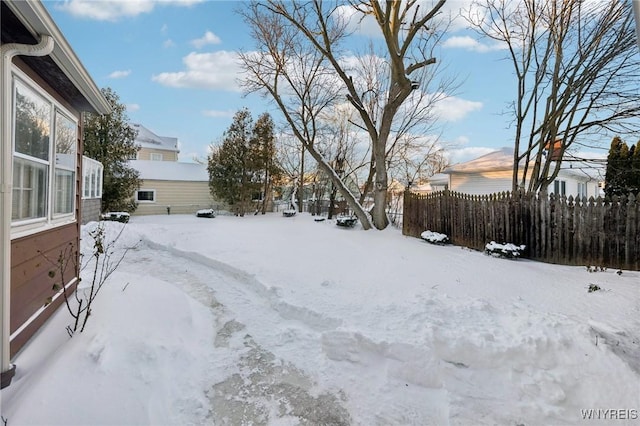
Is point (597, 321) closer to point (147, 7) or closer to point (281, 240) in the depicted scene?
point (281, 240)

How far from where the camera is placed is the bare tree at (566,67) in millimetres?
8375

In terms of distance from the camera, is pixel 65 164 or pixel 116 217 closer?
pixel 65 164

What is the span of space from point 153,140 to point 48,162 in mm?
27642

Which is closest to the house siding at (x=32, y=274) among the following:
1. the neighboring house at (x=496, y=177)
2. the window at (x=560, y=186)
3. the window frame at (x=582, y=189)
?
the neighboring house at (x=496, y=177)

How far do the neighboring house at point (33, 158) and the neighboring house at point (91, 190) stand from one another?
9483 mm

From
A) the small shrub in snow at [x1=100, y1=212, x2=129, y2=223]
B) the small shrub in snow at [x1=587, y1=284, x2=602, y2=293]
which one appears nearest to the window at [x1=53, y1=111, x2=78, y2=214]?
the small shrub in snow at [x1=587, y1=284, x2=602, y2=293]

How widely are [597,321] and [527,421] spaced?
6.53 feet

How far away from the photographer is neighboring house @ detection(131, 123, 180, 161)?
2725 centimetres

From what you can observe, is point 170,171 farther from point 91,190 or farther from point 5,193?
point 5,193

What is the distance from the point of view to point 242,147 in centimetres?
1936

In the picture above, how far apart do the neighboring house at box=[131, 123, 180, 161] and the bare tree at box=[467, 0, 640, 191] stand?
82.0 feet

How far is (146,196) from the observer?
68.0 feet

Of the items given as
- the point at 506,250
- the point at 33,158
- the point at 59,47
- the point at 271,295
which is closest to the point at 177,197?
the point at 271,295

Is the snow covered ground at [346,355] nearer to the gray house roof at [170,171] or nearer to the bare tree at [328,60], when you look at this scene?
the bare tree at [328,60]
